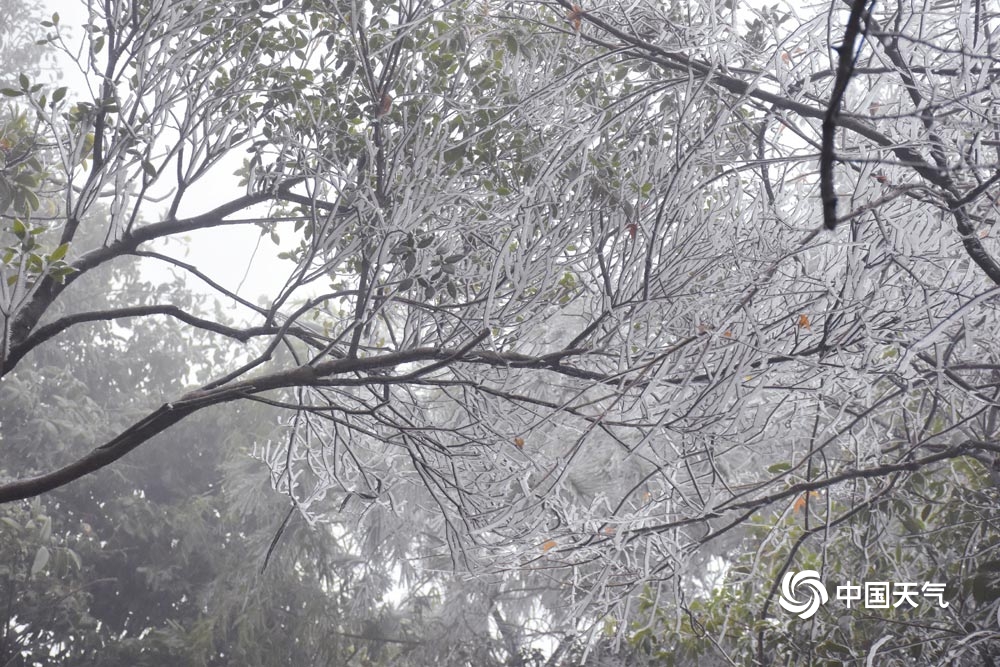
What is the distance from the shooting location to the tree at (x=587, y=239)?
2406 mm

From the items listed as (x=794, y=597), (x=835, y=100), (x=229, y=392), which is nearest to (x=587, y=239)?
(x=229, y=392)

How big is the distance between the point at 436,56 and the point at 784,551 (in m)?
3.54

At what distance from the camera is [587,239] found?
13.1ft

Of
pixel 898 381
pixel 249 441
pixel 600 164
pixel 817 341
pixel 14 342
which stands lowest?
pixel 898 381

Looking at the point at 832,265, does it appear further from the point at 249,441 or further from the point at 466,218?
the point at 249,441

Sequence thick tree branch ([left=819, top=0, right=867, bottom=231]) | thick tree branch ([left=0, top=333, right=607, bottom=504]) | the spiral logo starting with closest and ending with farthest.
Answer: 1. thick tree branch ([left=819, top=0, right=867, bottom=231])
2. thick tree branch ([left=0, top=333, right=607, bottom=504])
3. the spiral logo

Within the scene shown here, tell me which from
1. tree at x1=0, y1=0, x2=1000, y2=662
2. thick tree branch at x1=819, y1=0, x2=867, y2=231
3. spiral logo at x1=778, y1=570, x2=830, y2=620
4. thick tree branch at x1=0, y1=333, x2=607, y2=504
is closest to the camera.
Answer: thick tree branch at x1=819, y1=0, x2=867, y2=231

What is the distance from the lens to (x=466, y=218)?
3.78 meters

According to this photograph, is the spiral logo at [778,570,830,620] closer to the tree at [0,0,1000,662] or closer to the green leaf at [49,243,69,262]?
the tree at [0,0,1000,662]

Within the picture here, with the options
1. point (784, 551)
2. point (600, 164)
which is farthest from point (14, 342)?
point (784, 551)

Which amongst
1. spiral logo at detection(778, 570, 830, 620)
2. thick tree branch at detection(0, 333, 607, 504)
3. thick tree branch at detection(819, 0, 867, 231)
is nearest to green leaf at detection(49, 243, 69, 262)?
thick tree branch at detection(0, 333, 607, 504)

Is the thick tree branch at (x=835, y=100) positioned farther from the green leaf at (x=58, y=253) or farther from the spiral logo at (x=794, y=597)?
the spiral logo at (x=794, y=597)

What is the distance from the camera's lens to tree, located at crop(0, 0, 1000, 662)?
241cm

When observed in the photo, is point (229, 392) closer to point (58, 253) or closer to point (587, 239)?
point (58, 253)
